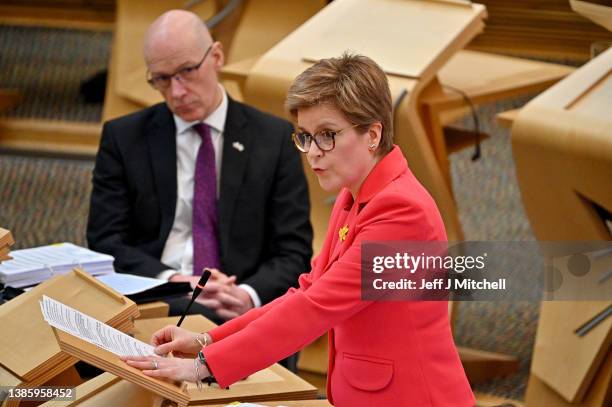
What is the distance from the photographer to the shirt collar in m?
3.65

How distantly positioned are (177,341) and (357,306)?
0.37 m

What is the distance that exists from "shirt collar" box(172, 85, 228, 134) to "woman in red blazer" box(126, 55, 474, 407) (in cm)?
139

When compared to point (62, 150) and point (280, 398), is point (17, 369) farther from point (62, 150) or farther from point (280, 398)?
point (62, 150)

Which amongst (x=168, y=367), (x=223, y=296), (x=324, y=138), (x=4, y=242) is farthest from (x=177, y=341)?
(x=223, y=296)

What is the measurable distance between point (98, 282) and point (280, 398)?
603mm

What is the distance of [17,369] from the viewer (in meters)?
2.41

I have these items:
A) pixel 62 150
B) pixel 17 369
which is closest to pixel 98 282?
pixel 17 369

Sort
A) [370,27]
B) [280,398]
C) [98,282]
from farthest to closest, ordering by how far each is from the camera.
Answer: [370,27] < [98,282] < [280,398]

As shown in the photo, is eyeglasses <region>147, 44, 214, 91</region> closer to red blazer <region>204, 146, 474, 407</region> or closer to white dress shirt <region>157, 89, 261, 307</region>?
white dress shirt <region>157, 89, 261, 307</region>

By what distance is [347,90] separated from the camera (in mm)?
2213

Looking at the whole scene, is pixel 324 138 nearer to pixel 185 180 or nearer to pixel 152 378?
pixel 152 378

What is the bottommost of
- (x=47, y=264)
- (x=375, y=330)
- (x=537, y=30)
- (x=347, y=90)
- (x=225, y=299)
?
(x=537, y=30)

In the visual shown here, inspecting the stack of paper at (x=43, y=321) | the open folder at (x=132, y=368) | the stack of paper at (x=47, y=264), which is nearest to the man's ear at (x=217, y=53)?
the stack of paper at (x=47, y=264)

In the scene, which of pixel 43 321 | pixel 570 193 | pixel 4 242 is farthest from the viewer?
pixel 570 193
